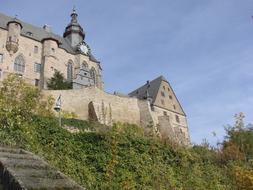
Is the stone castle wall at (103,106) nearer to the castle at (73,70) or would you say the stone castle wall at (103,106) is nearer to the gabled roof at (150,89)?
the castle at (73,70)

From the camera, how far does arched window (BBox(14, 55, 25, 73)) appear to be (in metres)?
40.1

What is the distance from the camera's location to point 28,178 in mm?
4109

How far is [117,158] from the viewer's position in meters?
11.8

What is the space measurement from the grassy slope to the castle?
17.3m

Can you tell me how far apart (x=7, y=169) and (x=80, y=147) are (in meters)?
7.54

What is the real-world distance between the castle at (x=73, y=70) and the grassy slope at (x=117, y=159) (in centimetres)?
1729

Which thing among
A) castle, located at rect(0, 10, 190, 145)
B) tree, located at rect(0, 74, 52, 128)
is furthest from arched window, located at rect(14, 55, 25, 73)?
tree, located at rect(0, 74, 52, 128)

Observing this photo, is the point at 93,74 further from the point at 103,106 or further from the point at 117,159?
the point at 117,159

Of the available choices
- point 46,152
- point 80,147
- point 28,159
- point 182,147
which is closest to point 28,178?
point 28,159

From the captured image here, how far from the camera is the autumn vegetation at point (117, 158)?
10.4 m

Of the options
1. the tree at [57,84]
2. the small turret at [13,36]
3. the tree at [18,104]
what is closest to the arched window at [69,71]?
the tree at [57,84]

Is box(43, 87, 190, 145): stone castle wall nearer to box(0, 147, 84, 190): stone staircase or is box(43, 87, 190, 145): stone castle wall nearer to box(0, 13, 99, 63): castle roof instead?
box(0, 13, 99, 63): castle roof

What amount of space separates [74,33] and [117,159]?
41.9 meters

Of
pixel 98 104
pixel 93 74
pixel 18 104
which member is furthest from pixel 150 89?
pixel 18 104
